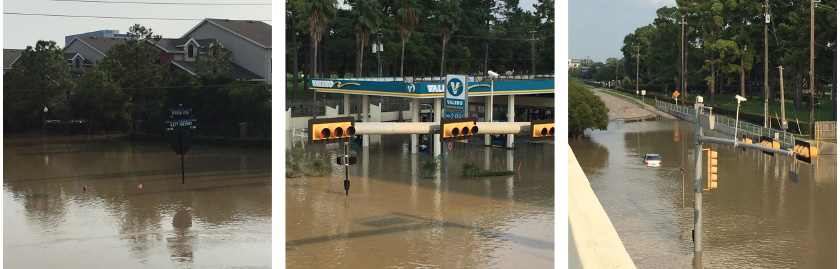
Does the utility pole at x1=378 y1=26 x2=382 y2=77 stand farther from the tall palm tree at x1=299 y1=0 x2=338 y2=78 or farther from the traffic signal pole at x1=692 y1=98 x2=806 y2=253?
the traffic signal pole at x1=692 y1=98 x2=806 y2=253

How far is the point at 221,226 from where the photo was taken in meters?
25.3

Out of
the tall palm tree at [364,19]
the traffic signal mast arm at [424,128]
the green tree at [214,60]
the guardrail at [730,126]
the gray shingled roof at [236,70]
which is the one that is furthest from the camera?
the tall palm tree at [364,19]

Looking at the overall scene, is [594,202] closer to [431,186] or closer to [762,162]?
[431,186]

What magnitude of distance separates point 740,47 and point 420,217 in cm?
3509

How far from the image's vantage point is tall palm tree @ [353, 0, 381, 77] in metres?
55.0

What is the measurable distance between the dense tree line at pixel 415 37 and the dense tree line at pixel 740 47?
909 cm

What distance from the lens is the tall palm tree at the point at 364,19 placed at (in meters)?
55.0

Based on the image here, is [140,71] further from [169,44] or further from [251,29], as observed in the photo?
[251,29]

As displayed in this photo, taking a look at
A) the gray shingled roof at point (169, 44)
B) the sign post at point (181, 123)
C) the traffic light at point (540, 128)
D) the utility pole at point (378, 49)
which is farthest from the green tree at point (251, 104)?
the traffic light at point (540, 128)

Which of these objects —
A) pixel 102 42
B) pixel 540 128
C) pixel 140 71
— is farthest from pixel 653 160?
pixel 102 42

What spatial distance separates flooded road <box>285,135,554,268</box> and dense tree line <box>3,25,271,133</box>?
1694 centimetres

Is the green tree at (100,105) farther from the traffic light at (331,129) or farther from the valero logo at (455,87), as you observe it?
the traffic light at (331,129)

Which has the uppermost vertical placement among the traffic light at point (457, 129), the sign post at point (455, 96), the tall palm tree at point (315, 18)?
the tall palm tree at point (315, 18)

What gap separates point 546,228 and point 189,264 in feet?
24.6
